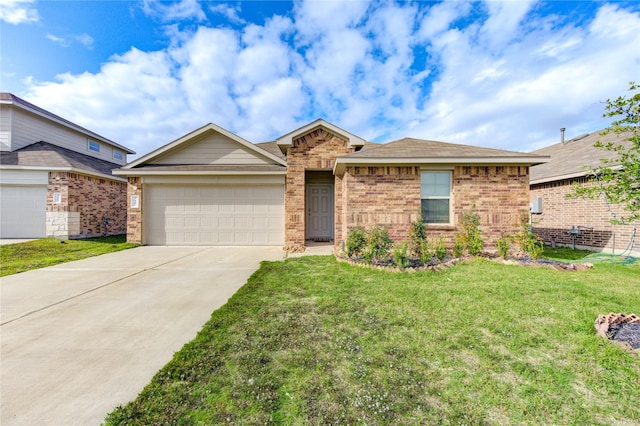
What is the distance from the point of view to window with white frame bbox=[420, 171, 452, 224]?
301 inches

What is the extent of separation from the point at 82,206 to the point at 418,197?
14227 millimetres

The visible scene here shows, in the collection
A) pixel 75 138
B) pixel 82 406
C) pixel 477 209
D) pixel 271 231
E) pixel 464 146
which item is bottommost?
pixel 82 406

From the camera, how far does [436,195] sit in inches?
301

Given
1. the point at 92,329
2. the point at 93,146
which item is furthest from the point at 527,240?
the point at 93,146

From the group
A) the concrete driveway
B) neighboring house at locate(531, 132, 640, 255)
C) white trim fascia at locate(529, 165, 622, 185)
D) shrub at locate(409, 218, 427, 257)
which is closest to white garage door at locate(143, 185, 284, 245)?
the concrete driveway

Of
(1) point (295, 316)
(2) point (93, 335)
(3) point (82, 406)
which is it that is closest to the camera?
(3) point (82, 406)

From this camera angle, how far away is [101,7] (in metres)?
8.34

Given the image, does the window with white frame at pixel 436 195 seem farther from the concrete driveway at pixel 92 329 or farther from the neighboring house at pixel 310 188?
the concrete driveway at pixel 92 329

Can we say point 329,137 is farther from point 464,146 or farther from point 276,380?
point 276,380

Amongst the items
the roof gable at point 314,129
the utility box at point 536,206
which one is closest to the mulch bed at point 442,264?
the utility box at point 536,206

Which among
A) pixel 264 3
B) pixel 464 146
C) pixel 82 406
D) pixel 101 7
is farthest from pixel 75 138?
pixel 464 146

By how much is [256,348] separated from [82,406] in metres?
1.44

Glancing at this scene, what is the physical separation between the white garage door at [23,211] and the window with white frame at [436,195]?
1516cm

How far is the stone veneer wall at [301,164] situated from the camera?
9.92m
